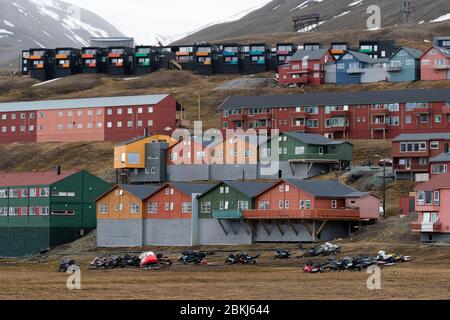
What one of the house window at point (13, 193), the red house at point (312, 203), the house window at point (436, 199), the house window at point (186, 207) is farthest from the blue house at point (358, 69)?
the house window at point (436, 199)

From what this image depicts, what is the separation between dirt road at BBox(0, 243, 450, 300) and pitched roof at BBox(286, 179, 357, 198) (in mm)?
11211

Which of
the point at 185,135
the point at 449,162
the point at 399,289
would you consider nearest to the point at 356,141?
the point at 185,135

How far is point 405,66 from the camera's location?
566ft

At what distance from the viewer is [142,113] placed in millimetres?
158750

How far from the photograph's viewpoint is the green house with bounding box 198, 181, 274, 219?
342ft

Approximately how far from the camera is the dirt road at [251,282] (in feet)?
204

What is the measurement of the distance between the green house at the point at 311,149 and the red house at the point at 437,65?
150ft

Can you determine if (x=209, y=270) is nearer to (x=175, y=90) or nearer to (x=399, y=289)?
(x=399, y=289)

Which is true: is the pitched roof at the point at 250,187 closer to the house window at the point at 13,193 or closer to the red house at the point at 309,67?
the house window at the point at 13,193

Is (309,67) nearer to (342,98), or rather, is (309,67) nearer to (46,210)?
(342,98)

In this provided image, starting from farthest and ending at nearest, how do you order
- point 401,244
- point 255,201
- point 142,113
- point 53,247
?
point 142,113 → point 53,247 → point 255,201 → point 401,244

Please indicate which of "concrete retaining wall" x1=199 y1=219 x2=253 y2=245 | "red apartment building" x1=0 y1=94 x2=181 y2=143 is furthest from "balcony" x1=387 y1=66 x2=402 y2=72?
"concrete retaining wall" x1=199 y1=219 x2=253 y2=245

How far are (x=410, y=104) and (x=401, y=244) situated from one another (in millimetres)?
55131

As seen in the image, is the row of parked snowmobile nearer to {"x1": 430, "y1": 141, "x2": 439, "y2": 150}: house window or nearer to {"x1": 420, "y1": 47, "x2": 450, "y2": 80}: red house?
{"x1": 430, "y1": 141, "x2": 439, "y2": 150}: house window
